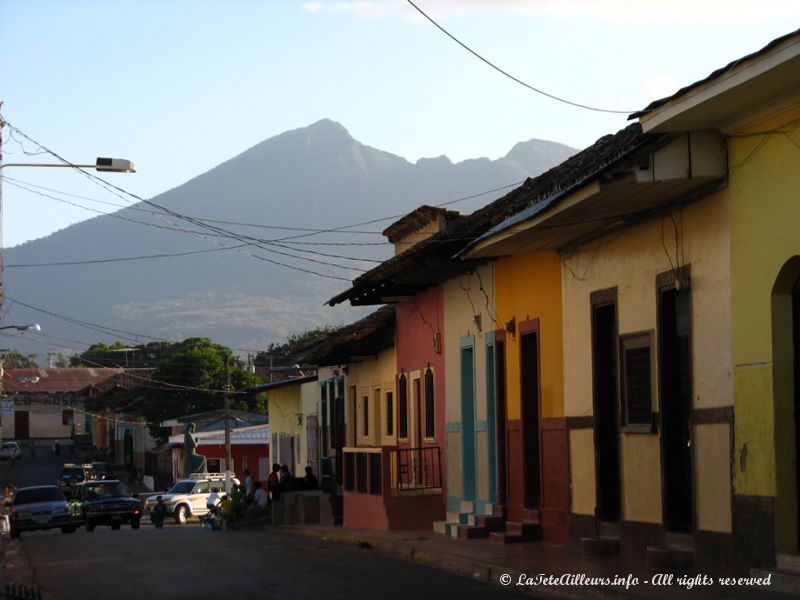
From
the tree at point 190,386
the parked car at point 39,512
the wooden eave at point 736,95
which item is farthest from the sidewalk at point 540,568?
the tree at point 190,386

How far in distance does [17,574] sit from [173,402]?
60.3 metres

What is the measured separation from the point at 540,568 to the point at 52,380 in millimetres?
115760

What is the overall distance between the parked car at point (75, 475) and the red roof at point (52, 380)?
4355 cm

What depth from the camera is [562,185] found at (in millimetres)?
18188

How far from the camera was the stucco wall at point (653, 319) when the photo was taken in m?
14.6

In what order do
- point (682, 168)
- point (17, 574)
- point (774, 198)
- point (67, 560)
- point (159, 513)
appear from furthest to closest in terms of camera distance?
point (159, 513) → point (67, 560) → point (17, 574) → point (682, 168) → point (774, 198)

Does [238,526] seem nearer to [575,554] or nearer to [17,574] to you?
[17,574]

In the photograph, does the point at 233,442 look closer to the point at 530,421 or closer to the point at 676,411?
the point at 530,421

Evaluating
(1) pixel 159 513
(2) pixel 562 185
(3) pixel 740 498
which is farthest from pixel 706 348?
(1) pixel 159 513

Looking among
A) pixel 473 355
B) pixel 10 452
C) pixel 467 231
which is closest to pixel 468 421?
pixel 473 355

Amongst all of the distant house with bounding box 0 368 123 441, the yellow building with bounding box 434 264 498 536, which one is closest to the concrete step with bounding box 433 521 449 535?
the yellow building with bounding box 434 264 498 536

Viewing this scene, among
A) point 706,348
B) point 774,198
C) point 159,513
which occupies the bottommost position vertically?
point 159,513

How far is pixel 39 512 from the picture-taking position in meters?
37.1

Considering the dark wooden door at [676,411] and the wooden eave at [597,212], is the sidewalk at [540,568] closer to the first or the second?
the dark wooden door at [676,411]
